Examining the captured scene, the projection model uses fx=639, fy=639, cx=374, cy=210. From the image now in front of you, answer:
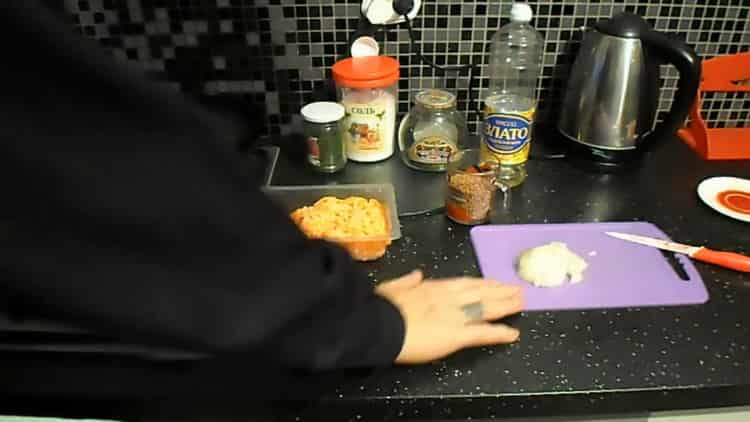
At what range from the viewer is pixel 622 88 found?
3.25 feet

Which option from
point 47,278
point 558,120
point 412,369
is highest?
point 47,278

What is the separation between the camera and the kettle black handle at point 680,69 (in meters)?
0.91

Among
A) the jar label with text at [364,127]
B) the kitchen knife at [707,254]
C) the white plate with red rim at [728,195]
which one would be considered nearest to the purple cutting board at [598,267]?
the kitchen knife at [707,254]

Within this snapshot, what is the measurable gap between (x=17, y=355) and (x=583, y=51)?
89 centimetres

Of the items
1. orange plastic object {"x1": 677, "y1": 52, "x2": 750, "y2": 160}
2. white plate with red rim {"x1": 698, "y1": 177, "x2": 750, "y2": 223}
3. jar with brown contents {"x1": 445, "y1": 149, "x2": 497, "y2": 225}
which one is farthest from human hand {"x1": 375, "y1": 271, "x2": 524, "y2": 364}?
orange plastic object {"x1": 677, "y1": 52, "x2": 750, "y2": 160}

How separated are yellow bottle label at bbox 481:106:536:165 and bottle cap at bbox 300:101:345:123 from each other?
0.23 metres

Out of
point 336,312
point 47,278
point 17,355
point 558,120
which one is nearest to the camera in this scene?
point 47,278

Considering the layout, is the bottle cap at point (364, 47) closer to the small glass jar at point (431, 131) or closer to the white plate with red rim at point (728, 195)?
the small glass jar at point (431, 131)

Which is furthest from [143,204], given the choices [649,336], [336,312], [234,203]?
[649,336]

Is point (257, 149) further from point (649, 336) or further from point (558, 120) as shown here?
point (649, 336)

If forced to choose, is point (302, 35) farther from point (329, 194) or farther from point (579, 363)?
point (579, 363)

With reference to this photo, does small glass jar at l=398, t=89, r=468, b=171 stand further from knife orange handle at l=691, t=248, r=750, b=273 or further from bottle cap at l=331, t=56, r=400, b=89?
knife orange handle at l=691, t=248, r=750, b=273

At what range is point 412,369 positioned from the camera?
2.21 ft

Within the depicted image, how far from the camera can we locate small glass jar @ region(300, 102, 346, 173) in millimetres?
1003
